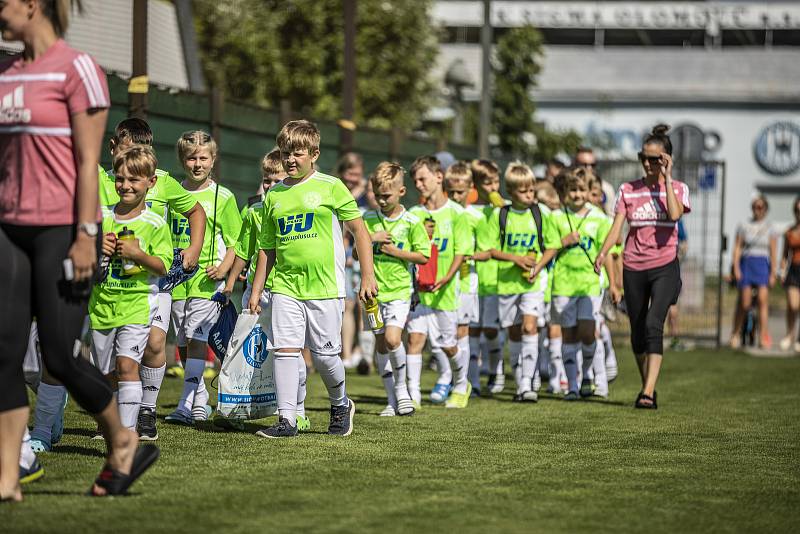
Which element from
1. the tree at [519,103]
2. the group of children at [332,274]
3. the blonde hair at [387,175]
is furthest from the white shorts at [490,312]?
the tree at [519,103]

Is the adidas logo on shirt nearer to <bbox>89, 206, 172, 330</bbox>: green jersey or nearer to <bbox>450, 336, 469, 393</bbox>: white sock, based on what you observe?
<bbox>89, 206, 172, 330</bbox>: green jersey

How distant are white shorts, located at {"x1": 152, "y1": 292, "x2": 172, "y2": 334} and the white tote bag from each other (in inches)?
18.4

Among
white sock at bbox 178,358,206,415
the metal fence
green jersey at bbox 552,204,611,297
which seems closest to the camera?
white sock at bbox 178,358,206,415

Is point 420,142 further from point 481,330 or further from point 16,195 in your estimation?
point 16,195

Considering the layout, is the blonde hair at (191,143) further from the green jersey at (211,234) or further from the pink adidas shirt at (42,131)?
the pink adidas shirt at (42,131)

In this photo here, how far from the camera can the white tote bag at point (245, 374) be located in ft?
29.3

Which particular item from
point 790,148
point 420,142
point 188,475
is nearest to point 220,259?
point 188,475

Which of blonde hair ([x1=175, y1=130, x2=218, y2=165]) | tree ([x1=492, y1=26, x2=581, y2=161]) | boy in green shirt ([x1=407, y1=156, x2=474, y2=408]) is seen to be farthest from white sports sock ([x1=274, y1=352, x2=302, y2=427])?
tree ([x1=492, y1=26, x2=581, y2=161])

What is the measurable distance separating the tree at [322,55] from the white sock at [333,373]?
25828mm

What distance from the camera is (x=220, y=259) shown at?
9859mm

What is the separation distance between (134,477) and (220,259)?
3.80 m

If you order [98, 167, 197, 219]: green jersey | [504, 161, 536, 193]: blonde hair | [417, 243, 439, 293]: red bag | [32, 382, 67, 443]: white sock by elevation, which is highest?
[504, 161, 536, 193]: blonde hair

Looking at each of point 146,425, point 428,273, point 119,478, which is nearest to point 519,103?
point 428,273

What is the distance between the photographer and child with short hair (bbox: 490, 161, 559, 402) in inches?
470
